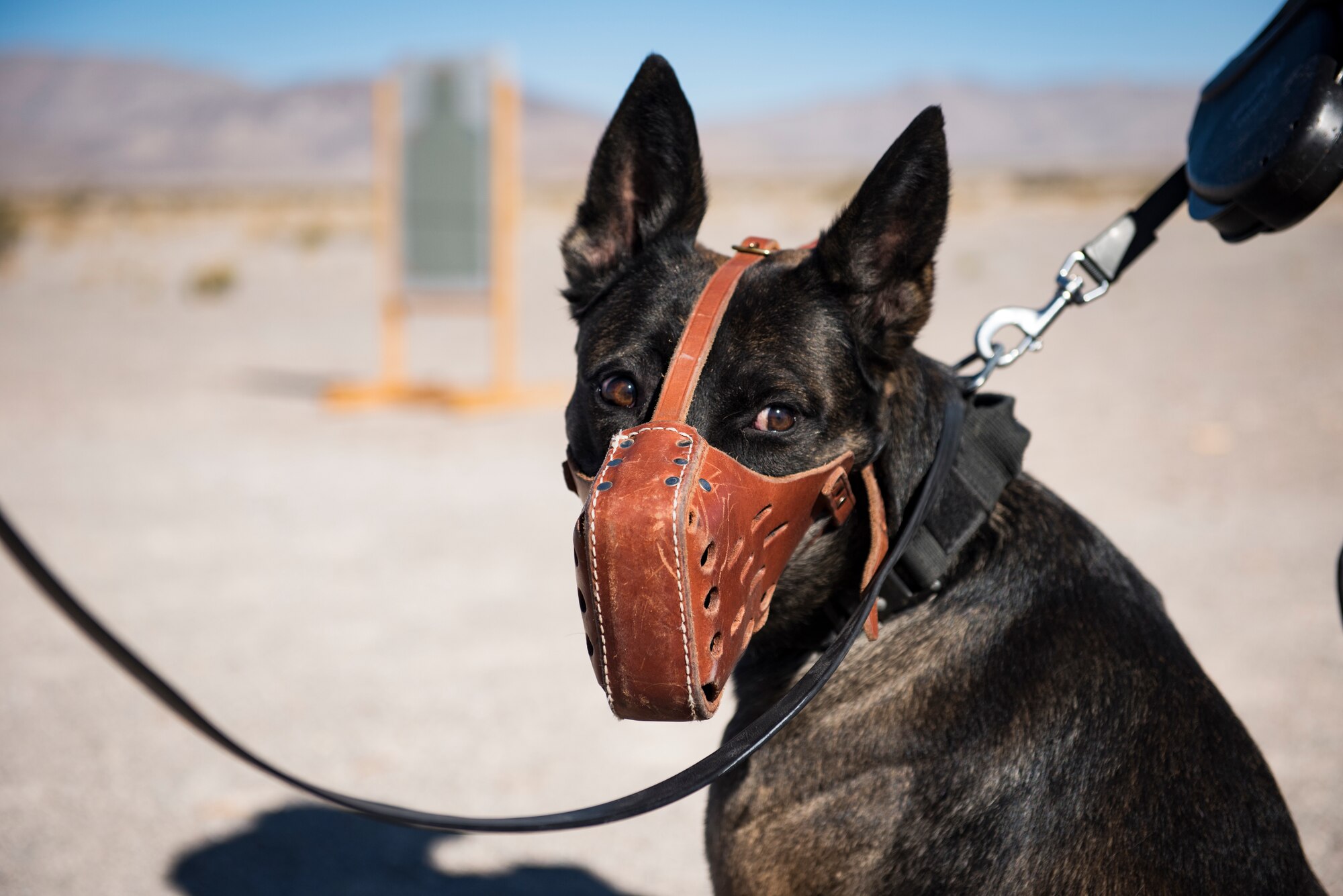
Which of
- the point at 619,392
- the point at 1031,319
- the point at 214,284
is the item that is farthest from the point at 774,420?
the point at 214,284

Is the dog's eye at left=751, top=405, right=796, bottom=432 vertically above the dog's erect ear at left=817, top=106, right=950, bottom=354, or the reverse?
the dog's erect ear at left=817, top=106, right=950, bottom=354

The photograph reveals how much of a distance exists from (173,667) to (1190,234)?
91.9ft

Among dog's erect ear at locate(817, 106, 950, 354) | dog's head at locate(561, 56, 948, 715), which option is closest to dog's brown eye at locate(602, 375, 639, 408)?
dog's head at locate(561, 56, 948, 715)

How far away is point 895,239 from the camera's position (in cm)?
212

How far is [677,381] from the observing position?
1.89 meters

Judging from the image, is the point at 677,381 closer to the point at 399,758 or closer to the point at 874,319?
the point at 874,319

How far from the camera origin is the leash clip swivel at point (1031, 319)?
253 centimetres

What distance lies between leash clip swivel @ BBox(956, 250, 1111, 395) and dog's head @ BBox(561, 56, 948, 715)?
40cm

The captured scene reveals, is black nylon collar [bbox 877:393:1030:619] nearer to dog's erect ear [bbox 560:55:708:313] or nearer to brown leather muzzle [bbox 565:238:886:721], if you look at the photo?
brown leather muzzle [bbox 565:238:886:721]

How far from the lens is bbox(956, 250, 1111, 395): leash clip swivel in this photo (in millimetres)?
2527

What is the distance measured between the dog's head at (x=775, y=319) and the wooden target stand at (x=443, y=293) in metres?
9.04

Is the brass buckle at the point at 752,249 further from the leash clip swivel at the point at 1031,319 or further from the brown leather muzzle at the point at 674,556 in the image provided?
the leash clip swivel at the point at 1031,319

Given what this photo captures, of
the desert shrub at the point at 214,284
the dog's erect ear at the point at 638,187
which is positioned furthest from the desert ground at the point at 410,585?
the desert shrub at the point at 214,284

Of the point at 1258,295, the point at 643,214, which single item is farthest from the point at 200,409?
the point at 1258,295
